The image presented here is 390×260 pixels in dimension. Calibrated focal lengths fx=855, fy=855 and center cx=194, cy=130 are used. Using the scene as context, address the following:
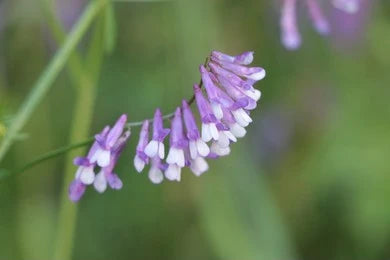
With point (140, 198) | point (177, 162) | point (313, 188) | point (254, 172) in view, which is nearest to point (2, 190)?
point (140, 198)

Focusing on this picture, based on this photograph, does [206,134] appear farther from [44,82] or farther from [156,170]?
[44,82]

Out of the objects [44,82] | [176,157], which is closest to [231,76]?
Answer: [176,157]

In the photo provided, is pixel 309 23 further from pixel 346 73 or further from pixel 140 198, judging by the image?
pixel 140 198

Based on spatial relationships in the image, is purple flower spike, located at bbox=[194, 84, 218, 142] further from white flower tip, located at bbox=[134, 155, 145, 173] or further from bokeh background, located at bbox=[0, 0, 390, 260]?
bokeh background, located at bbox=[0, 0, 390, 260]

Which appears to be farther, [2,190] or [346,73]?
[346,73]

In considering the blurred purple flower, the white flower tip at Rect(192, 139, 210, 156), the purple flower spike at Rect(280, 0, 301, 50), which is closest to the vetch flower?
the white flower tip at Rect(192, 139, 210, 156)

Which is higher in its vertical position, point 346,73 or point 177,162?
point 346,73

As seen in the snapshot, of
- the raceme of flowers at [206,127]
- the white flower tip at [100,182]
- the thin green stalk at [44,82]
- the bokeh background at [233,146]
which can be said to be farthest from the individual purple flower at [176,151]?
the bokeh background at [233,146]

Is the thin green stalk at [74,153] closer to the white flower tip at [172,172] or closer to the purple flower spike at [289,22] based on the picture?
the purple flower spike at [289,22]
